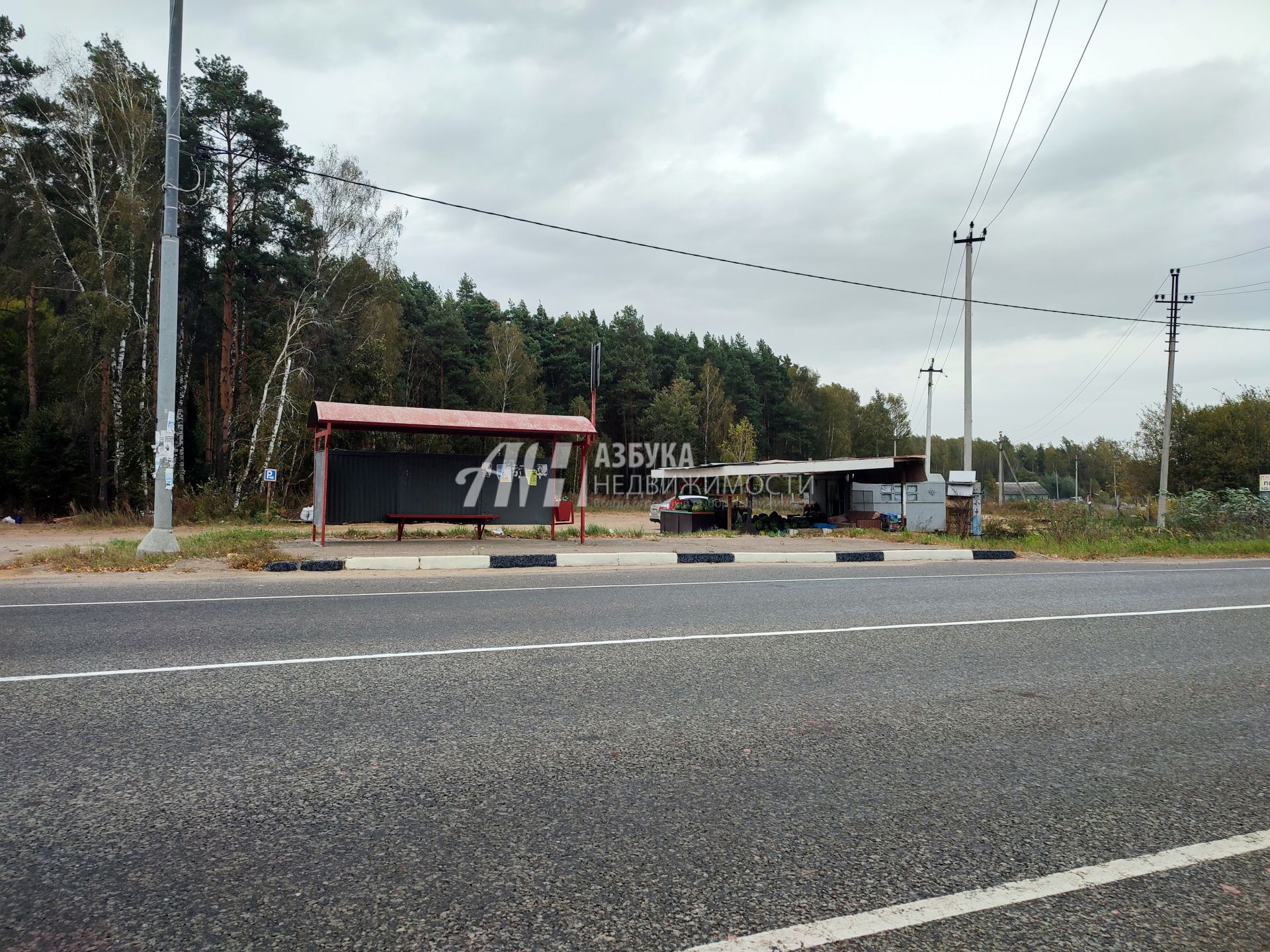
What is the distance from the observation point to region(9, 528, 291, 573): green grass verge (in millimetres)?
12039

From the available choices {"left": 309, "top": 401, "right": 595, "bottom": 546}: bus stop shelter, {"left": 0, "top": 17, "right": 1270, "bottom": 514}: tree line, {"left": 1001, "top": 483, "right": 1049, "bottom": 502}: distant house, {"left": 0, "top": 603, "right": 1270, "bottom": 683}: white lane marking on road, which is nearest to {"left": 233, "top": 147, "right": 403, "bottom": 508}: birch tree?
{"left": 0, "top": 17, "right": 1270, "bottom": 514}: tree line

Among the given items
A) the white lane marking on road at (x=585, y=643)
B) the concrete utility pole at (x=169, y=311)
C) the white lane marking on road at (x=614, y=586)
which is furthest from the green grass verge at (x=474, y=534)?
the white lane marking on road at (x=585, y=643)

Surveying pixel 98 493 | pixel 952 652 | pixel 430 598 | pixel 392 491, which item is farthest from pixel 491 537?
pixel 98 493

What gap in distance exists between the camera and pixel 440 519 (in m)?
18.4

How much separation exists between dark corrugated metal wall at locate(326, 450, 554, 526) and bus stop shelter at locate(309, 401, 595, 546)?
0.02 meters

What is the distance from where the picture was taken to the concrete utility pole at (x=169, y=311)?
13.1 meters

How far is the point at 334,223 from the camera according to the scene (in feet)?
114

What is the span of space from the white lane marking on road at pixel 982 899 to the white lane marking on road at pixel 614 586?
780cm

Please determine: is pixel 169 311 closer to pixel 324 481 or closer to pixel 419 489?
pixel 324 481

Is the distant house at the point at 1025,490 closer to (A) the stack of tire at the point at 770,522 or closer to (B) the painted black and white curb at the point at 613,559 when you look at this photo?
(A) the stack of tire at the point at 770,522

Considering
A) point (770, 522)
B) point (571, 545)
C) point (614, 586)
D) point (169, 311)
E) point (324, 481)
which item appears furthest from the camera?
point (770, 522)

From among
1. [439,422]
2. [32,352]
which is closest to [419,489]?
[439,422]

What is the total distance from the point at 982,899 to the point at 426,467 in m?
17.7

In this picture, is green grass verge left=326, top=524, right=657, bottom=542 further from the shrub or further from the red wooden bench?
the shrub
